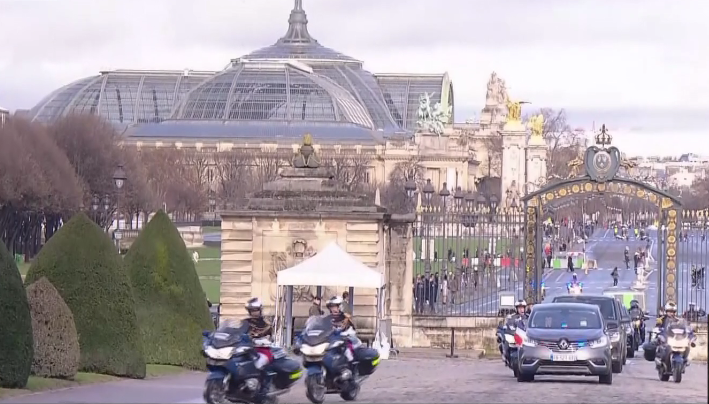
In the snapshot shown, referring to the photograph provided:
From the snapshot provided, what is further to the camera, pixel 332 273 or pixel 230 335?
pixel 332 273

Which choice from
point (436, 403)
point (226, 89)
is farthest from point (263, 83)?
point (436, 403)

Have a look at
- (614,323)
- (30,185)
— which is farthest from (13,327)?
(30,185)

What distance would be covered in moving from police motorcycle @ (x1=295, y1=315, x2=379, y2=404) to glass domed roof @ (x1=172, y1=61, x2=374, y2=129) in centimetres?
14718

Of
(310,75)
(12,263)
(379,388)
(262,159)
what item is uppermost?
(310,75)

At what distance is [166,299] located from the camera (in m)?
25.7

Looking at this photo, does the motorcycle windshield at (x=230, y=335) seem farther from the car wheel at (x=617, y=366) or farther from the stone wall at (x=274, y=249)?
the stone wall at (x=274, y=249)

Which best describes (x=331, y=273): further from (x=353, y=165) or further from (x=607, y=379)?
(x=353, y=165)

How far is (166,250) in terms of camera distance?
26.0m

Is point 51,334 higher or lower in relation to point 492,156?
lower

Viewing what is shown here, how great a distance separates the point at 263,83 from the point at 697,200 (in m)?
45.1

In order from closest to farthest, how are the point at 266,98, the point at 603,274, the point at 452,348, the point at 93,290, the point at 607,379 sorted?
the point at 93,290 → the point at 607,379 → the point at 452,348 → the point at 603,274 → the point at 266,98

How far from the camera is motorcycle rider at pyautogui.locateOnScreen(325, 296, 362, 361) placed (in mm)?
21312

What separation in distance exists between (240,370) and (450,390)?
424 cm

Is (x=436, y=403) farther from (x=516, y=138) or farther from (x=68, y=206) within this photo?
(x=516, y=138)
